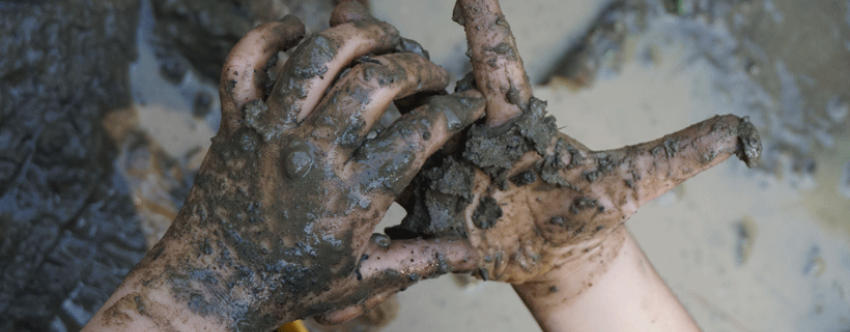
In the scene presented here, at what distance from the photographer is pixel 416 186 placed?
4.58 ft

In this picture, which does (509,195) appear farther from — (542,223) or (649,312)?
(649,312)

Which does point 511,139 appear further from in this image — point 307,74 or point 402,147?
point 307,74

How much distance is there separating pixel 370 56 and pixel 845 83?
2.63 metres

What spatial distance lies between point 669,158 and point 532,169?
1.02 feet

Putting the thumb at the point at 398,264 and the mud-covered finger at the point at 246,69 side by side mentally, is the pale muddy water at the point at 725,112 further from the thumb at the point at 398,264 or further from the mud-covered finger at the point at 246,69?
the mud-covered finger at the point at 246,69

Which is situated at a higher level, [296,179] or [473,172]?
[296,179]

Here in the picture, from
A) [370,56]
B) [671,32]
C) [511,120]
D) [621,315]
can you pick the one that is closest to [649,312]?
[621,315]

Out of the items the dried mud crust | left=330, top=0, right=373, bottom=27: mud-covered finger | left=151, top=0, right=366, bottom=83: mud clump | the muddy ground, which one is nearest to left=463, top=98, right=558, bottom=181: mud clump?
the dried mud crust

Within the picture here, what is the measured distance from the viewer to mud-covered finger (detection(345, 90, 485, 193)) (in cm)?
113

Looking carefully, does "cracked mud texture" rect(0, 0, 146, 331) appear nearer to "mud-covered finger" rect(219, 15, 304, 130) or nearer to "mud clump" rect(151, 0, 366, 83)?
"mud clump" rect(151, 0, 366, 83)

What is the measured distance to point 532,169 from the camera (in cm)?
136

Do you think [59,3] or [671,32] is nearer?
[59,3]

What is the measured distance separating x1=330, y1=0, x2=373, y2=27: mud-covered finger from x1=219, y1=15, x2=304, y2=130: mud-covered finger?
143 mm

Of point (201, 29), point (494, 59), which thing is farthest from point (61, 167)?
point (494, 59)
